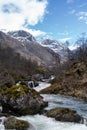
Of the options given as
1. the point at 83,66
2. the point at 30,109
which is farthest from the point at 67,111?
the point at 83,66

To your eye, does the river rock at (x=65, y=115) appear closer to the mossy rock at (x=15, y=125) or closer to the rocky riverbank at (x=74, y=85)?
the mossy rock at (x=15, y=125)

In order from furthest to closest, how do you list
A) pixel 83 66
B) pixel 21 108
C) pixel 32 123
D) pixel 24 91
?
pixel 83 66
pixel 24 91
pixel 21 108
pixel 32 123

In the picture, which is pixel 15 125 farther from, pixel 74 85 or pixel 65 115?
pixel 74 85

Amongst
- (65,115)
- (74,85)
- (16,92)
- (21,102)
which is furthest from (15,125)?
(74,85)

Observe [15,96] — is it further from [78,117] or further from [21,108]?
[78,117]

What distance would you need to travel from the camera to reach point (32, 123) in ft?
121

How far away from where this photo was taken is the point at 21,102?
144ft

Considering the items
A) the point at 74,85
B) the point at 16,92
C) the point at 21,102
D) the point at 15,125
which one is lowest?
the point at 15,125

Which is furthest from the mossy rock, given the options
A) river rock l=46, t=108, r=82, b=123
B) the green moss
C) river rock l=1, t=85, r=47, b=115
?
the green moss

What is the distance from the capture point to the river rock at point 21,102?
43.0 m

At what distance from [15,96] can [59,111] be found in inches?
322

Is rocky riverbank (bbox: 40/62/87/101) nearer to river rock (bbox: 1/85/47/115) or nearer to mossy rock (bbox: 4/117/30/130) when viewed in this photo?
river rock (bbox: 1/85/47/115)

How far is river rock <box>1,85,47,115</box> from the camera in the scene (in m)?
43.0

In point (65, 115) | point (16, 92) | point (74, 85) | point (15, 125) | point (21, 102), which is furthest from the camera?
point (74, 85)
